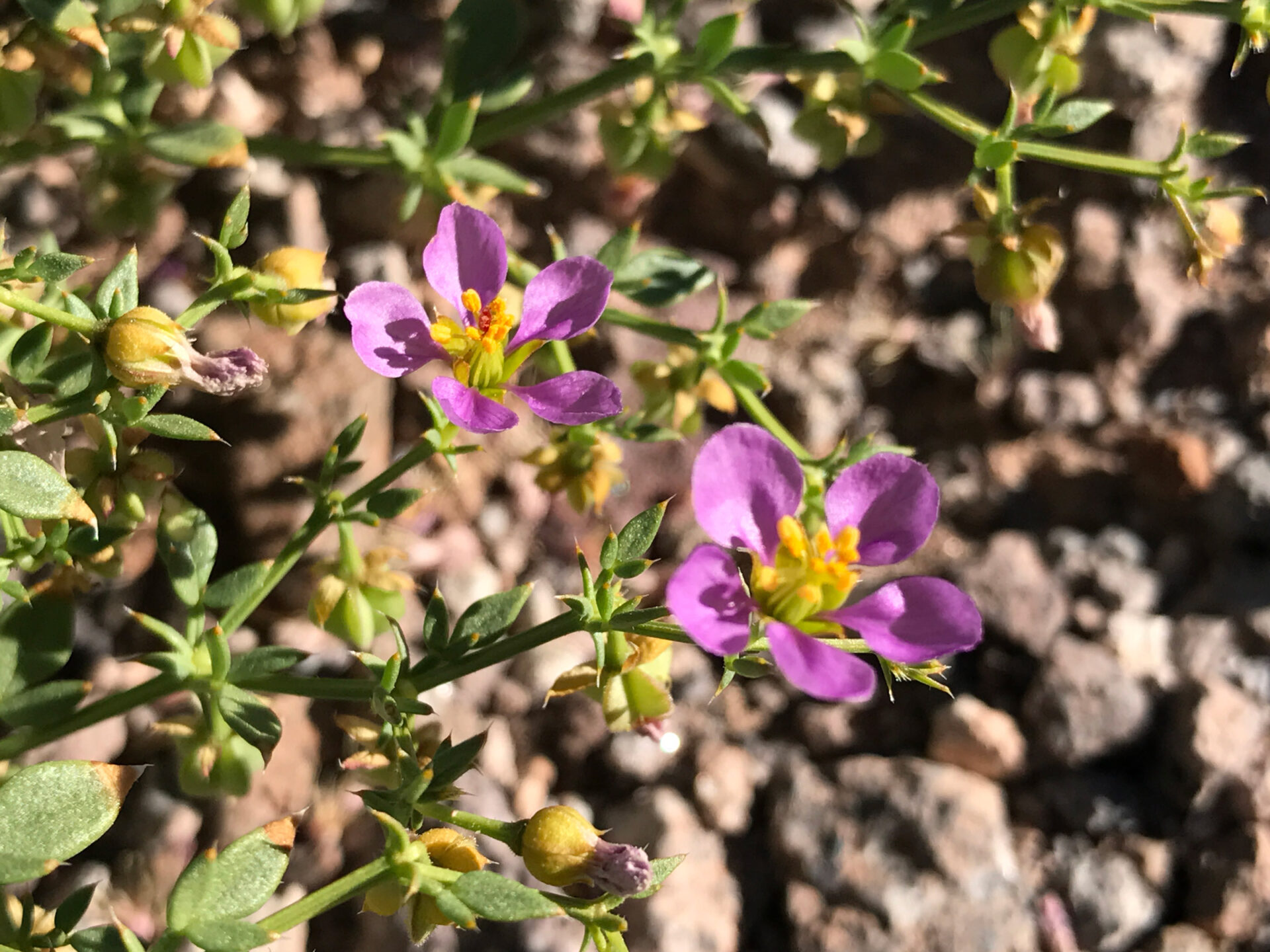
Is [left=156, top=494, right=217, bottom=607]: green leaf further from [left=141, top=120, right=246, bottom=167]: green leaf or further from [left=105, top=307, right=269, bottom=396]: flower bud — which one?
[left=141, top=120, right=246, bottom=167]: green leaf

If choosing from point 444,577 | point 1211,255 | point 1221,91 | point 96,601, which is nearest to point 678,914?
point 444,577

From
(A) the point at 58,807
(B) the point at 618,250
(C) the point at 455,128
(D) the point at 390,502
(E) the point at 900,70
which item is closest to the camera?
(A) the point at 58,807

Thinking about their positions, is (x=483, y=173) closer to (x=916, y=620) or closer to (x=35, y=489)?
(x=35, y=489)

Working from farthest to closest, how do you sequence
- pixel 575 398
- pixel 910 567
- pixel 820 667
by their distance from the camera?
pixel 910 567 < pixel 575 398 < pixel 820 667

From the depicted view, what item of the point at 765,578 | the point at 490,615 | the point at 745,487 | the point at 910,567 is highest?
the point at 745,487

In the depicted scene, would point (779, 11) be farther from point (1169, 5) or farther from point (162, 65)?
point (162, 65)

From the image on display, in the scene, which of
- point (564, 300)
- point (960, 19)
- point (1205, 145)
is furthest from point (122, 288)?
point (1205, 145)

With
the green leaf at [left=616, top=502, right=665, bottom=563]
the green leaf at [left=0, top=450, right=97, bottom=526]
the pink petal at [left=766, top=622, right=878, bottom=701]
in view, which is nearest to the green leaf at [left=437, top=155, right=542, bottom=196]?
the green leaf at [left=616, top=502, right=665, bottom=563]
